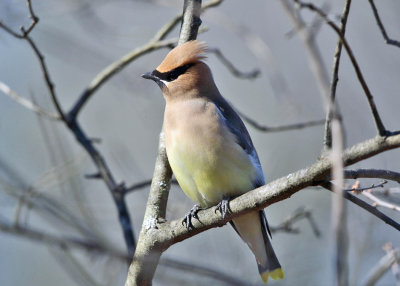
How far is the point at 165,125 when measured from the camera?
430 cm

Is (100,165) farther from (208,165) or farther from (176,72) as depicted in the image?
(176,72)

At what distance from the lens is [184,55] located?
4.38 metres

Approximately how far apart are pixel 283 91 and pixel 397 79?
2209mm

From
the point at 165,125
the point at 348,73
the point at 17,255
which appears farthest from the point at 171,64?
the point at 17,255

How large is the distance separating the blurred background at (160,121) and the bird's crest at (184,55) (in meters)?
0.24

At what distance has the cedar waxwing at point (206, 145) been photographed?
4082 mm

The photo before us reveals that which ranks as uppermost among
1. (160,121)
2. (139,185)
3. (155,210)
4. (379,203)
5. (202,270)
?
(160,121)

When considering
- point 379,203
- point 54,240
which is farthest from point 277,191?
point 54,240

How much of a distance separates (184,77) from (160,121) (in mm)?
1938

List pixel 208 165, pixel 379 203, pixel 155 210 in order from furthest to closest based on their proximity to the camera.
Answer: pixel 208 165 → pixel 155 210 → pixel 379 203

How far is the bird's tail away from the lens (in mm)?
4473

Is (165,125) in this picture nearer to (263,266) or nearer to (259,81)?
(263,266)

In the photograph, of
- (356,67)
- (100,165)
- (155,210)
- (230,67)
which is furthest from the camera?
(230,67)

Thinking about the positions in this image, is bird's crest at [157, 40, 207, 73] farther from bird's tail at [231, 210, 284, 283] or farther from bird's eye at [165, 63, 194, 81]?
bird's tail at [231, 210, 284, 283]
